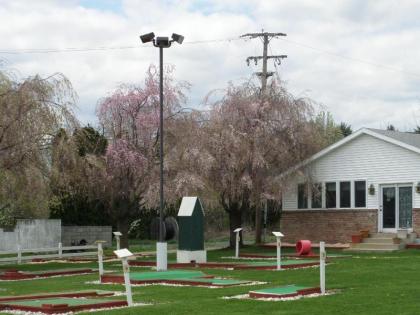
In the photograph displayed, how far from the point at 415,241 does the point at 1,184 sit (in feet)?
49.8

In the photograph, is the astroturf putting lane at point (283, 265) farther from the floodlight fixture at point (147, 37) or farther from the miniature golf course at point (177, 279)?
the floodlight fixture at point (147, 37)

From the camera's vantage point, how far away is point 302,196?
3494 centimetres

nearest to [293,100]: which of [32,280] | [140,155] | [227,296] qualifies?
[140,155]

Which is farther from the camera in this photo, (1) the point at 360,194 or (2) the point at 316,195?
(2) the point at 316,195

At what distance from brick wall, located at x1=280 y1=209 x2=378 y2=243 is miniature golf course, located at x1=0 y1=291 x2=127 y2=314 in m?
18.0

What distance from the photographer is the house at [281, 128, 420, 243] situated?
31172 mm

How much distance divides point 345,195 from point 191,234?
9695 millimetres

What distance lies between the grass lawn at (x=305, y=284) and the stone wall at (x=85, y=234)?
1289 centimetres

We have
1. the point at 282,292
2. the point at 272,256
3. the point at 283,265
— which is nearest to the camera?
the point at 282,292

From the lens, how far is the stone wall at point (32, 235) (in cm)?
3622

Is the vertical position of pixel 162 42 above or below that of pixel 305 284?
above

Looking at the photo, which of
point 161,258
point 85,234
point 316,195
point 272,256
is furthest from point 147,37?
point 85,234

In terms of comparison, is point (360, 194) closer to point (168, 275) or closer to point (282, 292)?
point (168, 275)

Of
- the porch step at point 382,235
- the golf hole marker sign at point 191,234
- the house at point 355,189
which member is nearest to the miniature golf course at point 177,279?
the golf hole marker sign at point 191,234
